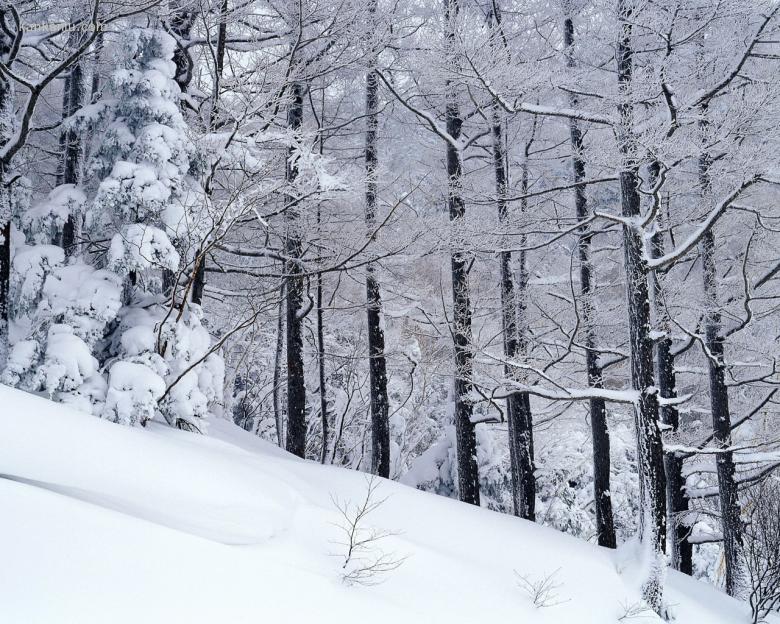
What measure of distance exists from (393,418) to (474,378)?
768cm

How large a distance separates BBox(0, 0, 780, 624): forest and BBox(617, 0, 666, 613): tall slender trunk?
3 centimetres

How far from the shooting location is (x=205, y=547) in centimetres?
333

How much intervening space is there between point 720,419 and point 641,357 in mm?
4047

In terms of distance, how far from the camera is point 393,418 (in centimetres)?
1681

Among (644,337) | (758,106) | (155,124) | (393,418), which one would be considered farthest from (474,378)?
(393,418)

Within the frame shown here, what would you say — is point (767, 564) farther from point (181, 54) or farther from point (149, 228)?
point (181, 54)

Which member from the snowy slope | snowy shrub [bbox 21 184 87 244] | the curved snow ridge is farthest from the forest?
the snowy slope

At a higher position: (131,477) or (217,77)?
(217,77)

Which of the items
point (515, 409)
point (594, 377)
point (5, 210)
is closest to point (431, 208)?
point (515, 409)

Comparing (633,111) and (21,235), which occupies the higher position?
(633,111)

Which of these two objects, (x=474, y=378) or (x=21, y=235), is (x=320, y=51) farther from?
(x=474, y=378)

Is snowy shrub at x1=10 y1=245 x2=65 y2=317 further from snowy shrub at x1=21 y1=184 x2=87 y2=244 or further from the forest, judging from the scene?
snowy shrub at x1=21 y1=184 x2=87 y2=244

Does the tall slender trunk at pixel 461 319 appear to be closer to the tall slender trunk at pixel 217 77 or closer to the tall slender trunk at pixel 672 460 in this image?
the tall slender trunk at pixel 672 460

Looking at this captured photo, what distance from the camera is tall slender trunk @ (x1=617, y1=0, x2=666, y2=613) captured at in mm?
6441
